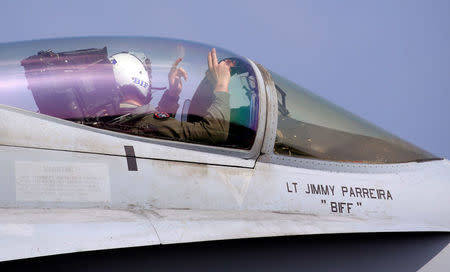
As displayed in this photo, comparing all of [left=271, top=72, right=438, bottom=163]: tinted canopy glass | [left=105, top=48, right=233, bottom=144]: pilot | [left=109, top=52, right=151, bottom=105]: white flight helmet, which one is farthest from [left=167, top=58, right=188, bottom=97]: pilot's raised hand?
[left=271, top=72, right=438, bottom=163]: tinted canopy glass

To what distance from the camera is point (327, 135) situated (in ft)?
14.5

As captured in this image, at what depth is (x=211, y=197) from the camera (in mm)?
3643

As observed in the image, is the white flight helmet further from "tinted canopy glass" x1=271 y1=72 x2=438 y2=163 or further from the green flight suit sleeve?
"tinted canopy glass" x1=271 y1=72 x2=438 y2=163

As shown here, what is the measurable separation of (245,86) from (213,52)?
0.41 metres

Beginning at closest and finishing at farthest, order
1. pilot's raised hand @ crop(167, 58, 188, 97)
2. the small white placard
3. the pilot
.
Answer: the small white placard → the pilot → pilot's raised hand @ crop(167, 58, 188, 97)

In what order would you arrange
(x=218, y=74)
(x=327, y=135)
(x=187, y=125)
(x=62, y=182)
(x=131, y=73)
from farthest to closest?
(x=327, y=135)
(x=218, y=74)
(x=131, y=73)
(x=187, y=125)
(x=62, y=182)

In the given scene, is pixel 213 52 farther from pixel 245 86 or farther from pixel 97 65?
pixel 97 65

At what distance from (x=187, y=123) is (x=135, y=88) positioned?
1.42 feet

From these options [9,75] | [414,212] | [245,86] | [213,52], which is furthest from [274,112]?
[9,75]

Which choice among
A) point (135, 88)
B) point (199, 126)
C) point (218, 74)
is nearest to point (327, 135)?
point (218, 74)

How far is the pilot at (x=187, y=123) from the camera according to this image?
148 inches

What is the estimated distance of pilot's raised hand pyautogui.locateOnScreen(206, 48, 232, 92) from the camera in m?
4.21

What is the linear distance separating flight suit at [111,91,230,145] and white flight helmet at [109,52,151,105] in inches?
8.2

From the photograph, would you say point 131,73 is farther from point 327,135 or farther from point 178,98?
point 327,135
